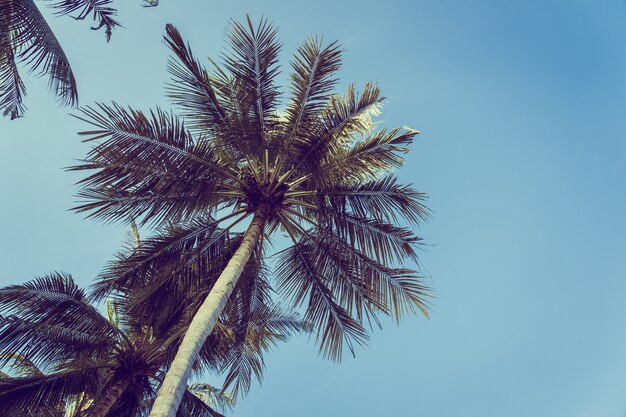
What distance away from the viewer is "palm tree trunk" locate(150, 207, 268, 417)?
551 centimetres

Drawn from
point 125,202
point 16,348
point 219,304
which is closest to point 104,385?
point 16,348

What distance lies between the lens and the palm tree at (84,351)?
9.02m

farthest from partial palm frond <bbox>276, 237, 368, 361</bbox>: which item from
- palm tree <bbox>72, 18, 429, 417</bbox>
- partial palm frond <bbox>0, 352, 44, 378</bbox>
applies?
partial palm frond <bbox>0, 352, 44, 378</bbox>

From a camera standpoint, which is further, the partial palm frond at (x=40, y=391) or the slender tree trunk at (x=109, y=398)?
the partial palm frond at (x=40, y=391)

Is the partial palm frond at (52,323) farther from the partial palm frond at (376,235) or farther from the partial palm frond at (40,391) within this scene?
the partial palm frond at (376,235)

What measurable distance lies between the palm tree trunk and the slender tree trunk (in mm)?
3289

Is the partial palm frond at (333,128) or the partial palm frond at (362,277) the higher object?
the partial palm frond at (333,128)

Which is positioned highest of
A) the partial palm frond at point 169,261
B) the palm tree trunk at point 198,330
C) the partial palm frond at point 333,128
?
the partial palm frond at point 333,128

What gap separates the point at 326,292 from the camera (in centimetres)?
928

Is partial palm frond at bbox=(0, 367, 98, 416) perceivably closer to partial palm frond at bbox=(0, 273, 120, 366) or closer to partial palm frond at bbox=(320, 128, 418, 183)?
partial palm frond at bbox=(0, 273, 120, 366)

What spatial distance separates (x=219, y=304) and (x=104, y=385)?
14.7 feet

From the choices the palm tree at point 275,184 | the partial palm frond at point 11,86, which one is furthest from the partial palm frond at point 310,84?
the partial palm frond at point 11,86

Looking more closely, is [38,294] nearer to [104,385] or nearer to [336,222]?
[104,385]

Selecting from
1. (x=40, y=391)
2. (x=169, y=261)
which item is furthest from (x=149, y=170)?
(x=40, y=391)
